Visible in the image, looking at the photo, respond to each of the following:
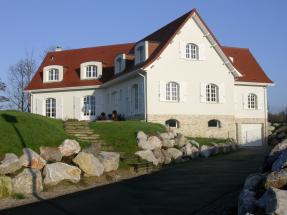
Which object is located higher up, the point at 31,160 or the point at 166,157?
the point at 31,160

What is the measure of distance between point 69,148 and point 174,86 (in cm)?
1313

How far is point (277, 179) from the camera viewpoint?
855 cm

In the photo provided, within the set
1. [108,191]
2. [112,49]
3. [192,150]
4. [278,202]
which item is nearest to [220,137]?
[192,150]

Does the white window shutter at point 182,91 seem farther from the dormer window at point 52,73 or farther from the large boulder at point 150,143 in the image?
the dormer window at point 52,73

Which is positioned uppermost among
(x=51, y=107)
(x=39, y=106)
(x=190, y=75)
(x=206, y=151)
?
(x=190, y=75)

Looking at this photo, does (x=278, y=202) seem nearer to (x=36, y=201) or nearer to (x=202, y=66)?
(x=36, y=201)

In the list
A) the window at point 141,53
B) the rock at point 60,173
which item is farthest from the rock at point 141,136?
the window at point 141,53

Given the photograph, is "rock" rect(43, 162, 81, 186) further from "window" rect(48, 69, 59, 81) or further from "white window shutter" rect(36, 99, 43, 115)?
"window" rect(48, 69, 59, 81)

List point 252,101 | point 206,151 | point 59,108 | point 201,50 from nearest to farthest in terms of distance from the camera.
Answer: point 206,151
point 201,50
point 252,101
point 59,108

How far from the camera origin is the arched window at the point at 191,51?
101 ft

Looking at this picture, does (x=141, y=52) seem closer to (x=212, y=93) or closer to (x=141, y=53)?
(x=141, y=53)

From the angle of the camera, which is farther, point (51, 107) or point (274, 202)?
point (51, 107)

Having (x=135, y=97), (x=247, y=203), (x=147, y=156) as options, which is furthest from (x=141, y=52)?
(x=247, y=203)

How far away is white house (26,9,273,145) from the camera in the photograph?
29.6m
